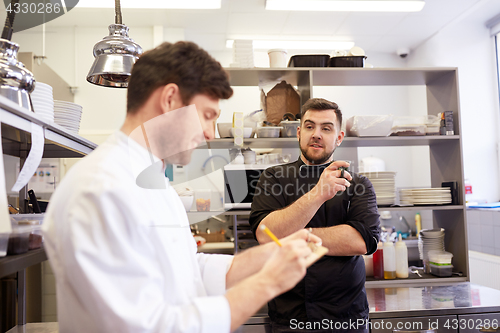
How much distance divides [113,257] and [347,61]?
2270 millimetres

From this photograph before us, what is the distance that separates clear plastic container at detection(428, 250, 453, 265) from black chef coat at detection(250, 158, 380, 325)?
41.5 inches

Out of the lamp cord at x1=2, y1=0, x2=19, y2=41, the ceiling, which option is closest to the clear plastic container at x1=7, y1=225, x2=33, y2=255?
the lamp cord at x1=2, y1=0, x2=19, y2=41

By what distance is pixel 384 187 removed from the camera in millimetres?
2516

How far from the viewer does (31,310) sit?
10.5 feet

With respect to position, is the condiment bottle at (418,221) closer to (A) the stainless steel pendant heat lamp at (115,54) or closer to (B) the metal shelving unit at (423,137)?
(B) the metal shelving unit at (423,137)

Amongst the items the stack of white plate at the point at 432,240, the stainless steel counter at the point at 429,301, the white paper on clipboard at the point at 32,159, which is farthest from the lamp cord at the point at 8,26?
the stack of white plate at the point at 432,240

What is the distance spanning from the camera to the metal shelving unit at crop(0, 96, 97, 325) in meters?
0.93

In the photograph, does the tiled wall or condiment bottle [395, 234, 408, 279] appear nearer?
condiment bottle [395, 234, 408, 279]

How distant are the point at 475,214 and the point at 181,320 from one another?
3819 mm

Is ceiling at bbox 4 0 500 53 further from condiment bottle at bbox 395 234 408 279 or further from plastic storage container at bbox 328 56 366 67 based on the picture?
condiment bottle at bbox 395 234 408 279

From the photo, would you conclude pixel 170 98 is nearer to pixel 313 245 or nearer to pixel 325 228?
pixel 313 245

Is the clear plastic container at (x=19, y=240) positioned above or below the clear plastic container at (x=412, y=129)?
below

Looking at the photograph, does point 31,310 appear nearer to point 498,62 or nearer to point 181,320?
point 181,320

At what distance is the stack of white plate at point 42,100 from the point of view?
1332 millimetres
